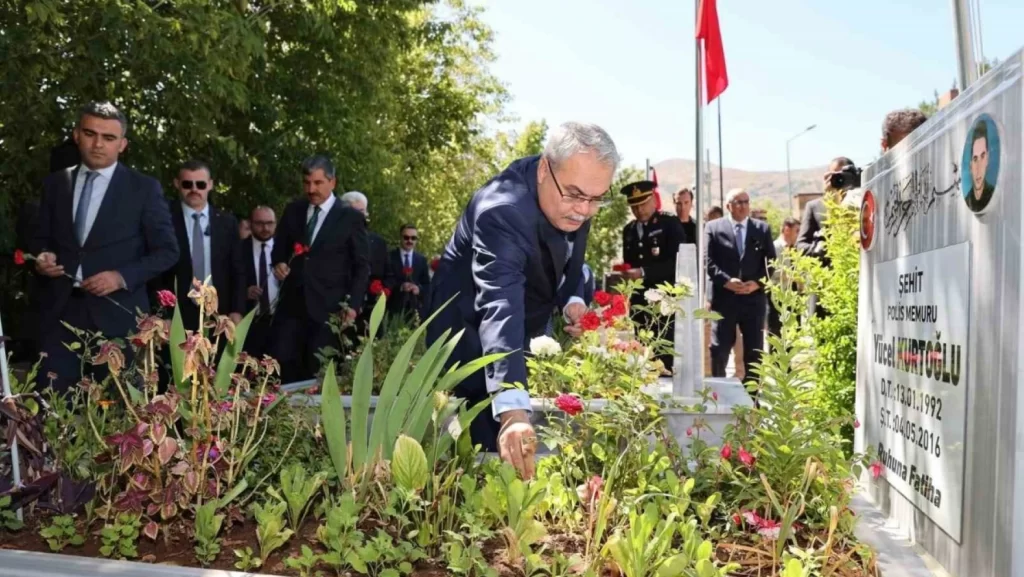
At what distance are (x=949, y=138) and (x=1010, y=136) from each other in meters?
0.59

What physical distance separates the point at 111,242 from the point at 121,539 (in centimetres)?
257

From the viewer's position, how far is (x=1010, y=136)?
2414 millimetres

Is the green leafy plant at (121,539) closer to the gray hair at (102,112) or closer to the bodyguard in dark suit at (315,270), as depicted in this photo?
the gray hair at (102,112)

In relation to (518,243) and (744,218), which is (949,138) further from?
(744,218)

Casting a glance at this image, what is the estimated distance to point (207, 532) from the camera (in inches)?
104

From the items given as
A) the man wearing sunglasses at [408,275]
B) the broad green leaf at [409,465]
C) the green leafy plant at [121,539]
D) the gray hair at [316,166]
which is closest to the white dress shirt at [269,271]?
the gray hair at [316,166]

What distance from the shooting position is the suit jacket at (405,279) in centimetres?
1244

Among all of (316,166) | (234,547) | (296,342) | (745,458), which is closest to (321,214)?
(316,166)

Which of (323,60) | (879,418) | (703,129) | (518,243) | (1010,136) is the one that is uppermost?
(323,60)

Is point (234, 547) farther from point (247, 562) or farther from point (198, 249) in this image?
point (198, 249)

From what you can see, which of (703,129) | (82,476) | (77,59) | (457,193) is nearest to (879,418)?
(82,476)

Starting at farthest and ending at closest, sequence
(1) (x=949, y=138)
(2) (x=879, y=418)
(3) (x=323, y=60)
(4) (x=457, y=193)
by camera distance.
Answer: (4) (x=457, y=193), (3) (x=323, y=60), (2) (x=879, y=418), (1) (x=949, y=138)

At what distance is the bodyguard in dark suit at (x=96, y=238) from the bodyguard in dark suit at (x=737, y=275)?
18.3ft

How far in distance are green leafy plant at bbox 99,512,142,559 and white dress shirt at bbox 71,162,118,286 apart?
2.56 meters
